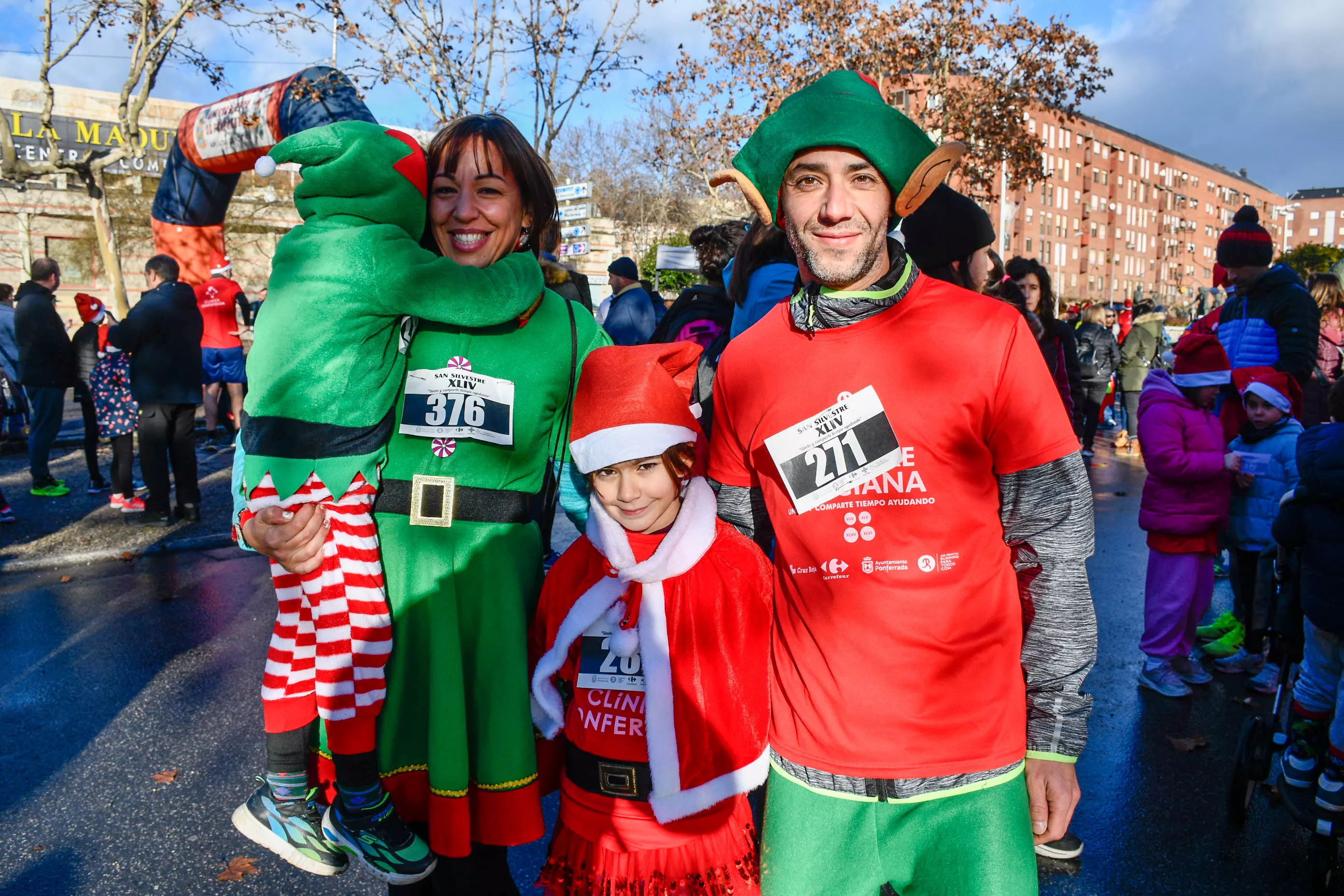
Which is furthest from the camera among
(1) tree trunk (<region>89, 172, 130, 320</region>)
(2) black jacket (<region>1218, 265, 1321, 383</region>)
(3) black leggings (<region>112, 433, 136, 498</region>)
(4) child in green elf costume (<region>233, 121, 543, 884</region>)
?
(1) tree trunk (<region>89, 172, 130, 320</region>)

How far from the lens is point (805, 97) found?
70.9 inches

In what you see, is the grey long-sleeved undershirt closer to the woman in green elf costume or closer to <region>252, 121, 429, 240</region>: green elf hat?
the woman in green elf costume

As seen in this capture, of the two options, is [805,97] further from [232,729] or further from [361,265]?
[232,729]

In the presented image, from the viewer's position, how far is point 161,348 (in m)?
7.45

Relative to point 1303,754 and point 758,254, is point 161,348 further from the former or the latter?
point 1303,754

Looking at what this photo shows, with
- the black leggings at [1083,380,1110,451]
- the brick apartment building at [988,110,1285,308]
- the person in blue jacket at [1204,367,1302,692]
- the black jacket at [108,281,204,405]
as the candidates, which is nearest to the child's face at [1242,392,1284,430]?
the person in blue jacket at [1204,367,1302,692]

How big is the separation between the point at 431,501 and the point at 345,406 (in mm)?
286

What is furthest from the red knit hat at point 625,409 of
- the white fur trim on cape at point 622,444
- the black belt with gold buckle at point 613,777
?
the black belt with gold buckle at point 613,777

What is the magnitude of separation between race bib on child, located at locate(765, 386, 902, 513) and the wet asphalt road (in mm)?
1968

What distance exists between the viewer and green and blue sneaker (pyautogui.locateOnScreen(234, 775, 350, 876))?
6.71ft

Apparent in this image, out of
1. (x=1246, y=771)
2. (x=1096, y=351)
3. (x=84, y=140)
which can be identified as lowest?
(x=1246, y=771)

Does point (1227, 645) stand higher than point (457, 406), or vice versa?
point (457, 406)

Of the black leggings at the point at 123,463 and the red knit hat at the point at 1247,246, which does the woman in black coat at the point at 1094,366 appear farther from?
the black leggings at the point at 123,463

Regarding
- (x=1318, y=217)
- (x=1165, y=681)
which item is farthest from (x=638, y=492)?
(x=1318, y=217)
